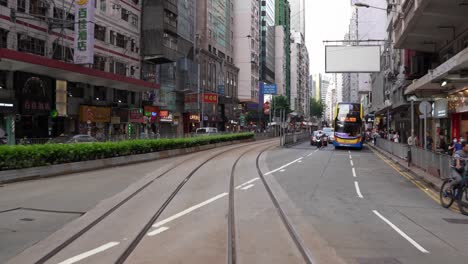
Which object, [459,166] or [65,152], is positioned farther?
[65,152]

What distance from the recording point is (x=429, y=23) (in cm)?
2391

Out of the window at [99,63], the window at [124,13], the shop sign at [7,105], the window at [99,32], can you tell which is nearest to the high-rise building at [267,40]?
the window at [124,13]

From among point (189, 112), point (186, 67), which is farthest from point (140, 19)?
point (189, 112)

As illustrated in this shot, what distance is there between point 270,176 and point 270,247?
11.1 metres

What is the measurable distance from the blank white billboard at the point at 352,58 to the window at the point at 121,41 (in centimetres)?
2157

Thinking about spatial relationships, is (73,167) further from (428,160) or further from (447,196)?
(428,160)

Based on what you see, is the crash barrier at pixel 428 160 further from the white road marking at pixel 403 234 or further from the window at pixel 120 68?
the window at pixel 120 68

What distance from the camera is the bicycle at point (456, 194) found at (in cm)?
1126

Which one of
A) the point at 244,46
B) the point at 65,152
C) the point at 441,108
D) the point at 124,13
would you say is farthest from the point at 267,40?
the point at 65,152

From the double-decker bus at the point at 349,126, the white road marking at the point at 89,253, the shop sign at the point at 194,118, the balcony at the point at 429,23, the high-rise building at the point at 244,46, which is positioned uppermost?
the high-rise building at the point at 244,46

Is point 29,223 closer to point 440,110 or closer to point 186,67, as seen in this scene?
point 440,110

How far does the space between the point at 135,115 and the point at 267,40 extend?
83.8m

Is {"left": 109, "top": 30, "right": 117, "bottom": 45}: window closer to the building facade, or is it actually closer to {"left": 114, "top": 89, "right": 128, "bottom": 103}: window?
the building facade

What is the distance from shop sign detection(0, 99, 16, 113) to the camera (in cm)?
2950
